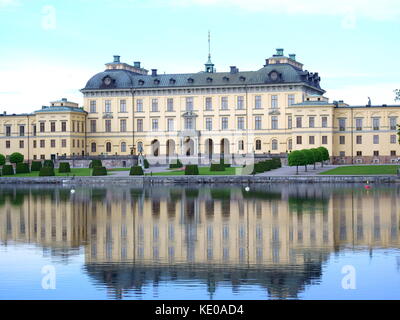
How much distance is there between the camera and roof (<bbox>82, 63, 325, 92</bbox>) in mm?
76438

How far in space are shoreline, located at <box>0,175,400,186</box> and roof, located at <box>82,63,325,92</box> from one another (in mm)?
28720

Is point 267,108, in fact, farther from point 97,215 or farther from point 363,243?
point 363,243

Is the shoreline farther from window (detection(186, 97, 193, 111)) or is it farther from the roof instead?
the roof

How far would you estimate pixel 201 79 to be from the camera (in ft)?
261

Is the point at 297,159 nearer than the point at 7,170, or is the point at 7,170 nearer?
the point at 297,159

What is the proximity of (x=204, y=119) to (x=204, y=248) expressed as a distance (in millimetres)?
59720

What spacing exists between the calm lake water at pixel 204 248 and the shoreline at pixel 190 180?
38.9 ft

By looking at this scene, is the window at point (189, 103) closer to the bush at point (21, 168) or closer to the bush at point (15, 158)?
the bush at point (15, 158)

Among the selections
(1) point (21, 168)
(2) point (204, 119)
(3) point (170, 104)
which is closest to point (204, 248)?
(1) point (21, 168)

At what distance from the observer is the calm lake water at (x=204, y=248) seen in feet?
49.4

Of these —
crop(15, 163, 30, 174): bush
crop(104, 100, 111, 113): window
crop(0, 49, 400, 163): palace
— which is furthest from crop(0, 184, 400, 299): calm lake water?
crop(104, 100, 111, 113): window

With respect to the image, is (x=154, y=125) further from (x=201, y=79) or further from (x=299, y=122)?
(x=299, y=122)
